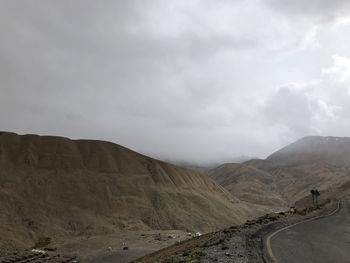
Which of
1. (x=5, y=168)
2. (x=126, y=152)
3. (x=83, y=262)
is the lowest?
(x=83, y=262)

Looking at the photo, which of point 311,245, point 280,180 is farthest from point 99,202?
point 280,180

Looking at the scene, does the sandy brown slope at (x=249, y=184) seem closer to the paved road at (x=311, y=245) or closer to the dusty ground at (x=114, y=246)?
the dusty ground at (x=114, y=246)

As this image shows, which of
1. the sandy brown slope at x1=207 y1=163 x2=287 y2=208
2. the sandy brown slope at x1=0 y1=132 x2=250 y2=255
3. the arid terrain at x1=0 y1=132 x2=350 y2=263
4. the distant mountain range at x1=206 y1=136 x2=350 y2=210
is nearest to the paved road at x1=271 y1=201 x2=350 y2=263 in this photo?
the arid terrain at x1=0 y1=132 x2=350 y2=263

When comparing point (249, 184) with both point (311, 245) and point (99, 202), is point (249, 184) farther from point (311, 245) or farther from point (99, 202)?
point (311, 245)

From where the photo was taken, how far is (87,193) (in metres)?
58.0

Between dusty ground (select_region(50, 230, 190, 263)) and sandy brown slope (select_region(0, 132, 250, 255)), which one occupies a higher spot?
sandy brown slope (select_region(0, 132, 250, 255))

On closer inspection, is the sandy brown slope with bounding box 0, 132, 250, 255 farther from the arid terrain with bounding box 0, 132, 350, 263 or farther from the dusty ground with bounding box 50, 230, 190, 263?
the dusty ground with bounding box 50, 230, 190, 263

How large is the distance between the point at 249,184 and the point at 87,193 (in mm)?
108432

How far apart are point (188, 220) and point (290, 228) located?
1729 inches

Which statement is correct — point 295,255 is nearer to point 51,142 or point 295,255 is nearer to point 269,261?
point 269,261

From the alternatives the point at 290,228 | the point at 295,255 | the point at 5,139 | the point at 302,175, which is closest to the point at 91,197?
the point at 5,139

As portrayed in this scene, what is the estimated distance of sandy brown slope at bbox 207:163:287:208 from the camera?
121 metres

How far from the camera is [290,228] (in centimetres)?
1509

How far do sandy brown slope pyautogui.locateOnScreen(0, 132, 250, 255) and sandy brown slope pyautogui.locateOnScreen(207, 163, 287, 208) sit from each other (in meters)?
51.8
